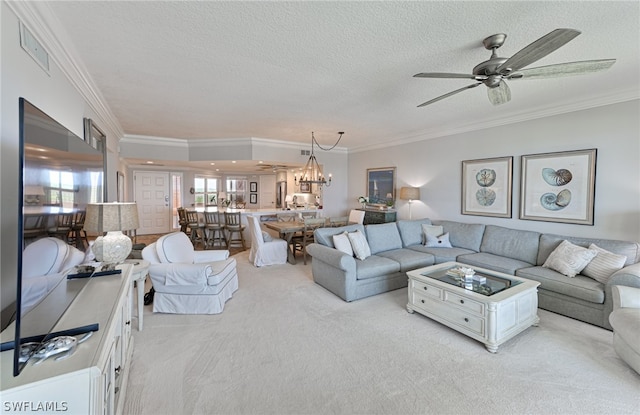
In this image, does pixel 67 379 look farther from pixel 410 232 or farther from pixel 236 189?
pixel 236 189

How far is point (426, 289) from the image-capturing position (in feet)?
10.2

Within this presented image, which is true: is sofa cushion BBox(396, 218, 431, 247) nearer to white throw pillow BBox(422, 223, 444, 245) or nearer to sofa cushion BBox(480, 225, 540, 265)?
white throw pillow BBox(422, 223, 444, 245)

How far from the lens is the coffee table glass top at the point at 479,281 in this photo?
2832mm

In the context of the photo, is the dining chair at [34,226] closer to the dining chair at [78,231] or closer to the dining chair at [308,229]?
the dining chair at [78,231]

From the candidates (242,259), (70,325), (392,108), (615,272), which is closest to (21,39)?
(70,325)

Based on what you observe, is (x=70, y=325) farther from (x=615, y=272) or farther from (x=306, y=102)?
(x=615, y=272)

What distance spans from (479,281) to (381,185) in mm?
3891

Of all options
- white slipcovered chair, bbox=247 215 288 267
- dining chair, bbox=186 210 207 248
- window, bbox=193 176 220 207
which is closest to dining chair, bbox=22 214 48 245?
white slipcovered chair, bbox=247 215 288 267

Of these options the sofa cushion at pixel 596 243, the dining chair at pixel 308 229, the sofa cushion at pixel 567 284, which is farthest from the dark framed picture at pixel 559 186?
the dining chair at pixel 308 229

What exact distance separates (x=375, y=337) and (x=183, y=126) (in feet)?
15.6

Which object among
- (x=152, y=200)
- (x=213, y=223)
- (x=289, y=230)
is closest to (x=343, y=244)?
(x=289, y=230)

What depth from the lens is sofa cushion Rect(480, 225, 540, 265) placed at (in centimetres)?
394

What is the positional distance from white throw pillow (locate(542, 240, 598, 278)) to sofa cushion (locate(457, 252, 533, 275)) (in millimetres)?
354

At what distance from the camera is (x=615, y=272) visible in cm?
288
